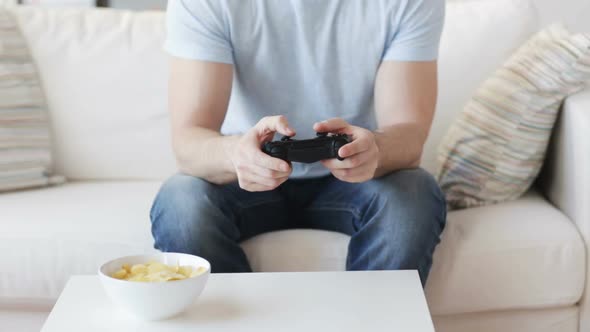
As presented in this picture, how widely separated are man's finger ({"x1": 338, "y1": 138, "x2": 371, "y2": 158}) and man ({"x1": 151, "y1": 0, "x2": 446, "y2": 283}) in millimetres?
175

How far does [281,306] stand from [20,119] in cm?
Answer: 109

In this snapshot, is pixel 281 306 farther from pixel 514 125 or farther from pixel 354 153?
pixel 514 125

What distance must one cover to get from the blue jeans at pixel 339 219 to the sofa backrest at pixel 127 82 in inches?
19.3

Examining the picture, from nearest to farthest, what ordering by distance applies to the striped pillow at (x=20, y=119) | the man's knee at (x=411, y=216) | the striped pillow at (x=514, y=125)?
the man's knee at (x=411, y=216) < the striped pillow at (x=514, y=125) < the striped pillow at (x=20, y=119)

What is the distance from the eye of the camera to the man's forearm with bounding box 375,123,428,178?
1474mm

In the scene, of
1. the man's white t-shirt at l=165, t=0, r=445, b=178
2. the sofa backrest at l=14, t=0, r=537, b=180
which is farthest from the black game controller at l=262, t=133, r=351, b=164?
the sofa backrest at l=14, t=0, r=537, b=180

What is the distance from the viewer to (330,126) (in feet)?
4.21

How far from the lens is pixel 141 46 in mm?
2039

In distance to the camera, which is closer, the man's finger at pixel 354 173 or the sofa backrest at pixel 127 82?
the man's finger at pixel 354 173

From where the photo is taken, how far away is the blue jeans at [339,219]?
55.7 inches

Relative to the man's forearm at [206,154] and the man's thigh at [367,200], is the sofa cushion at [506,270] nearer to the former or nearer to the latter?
the man's thigh at [367,200]

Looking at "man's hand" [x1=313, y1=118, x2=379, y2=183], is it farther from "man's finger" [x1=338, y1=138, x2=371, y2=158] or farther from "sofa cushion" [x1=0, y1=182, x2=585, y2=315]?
"sofa cushion" [x1=0, y1=182, x2=585, y2=315]

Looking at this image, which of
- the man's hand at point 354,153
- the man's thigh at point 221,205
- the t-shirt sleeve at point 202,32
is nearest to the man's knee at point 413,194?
the man's hand at point 354,153

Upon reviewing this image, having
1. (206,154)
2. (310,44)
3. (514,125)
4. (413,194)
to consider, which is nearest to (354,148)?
(413,194)
